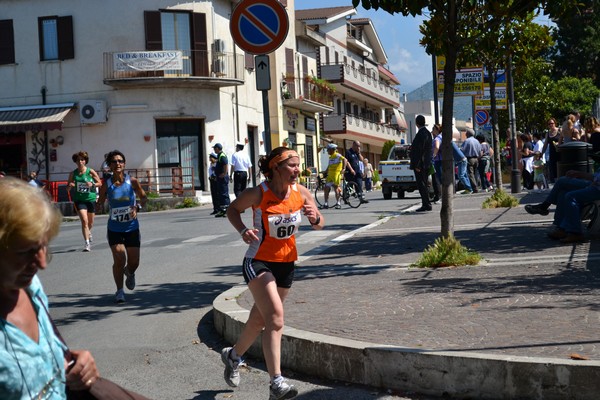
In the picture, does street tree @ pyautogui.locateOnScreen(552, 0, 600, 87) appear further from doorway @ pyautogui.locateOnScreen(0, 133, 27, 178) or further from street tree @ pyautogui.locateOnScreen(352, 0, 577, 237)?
street tree @ pyautogui.locateOnScreen(352, 0, 577, 237)

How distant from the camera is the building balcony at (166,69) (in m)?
39.2

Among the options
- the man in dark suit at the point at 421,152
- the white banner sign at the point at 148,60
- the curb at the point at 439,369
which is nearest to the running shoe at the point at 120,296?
the curb at the point at 439,369

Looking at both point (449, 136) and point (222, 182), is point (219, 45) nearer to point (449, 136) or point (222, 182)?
point (222, 182)

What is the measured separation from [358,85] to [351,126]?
4.81m

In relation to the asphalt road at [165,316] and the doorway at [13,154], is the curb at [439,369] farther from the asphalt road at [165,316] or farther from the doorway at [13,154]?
the doorway at [13,154]

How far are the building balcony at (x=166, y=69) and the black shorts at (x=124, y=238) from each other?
2879 centimetres

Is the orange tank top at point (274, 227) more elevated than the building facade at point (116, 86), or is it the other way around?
the building facade at point (116, 86)

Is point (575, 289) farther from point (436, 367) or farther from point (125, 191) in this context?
point (125, 191)

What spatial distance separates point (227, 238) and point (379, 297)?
371 inches

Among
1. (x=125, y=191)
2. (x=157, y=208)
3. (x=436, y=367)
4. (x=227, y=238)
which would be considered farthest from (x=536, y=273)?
(x=157, y=208)

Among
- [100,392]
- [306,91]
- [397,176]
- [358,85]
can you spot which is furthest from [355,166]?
[358,85]

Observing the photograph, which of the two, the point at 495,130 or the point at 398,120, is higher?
the point at 398,120

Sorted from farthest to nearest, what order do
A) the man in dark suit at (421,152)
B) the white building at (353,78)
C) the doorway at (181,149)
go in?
1. the white building at (353,78)
2. the doorway at (181,149)
3. the man in dark suit at (421,152)

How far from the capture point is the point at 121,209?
1092 cm
